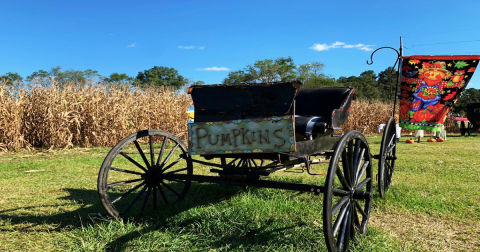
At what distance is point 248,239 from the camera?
9.99 ft

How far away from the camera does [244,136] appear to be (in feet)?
9.38

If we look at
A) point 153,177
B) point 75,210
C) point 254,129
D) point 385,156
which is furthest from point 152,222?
point 385,156

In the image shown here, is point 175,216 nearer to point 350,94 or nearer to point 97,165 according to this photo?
point 350,94

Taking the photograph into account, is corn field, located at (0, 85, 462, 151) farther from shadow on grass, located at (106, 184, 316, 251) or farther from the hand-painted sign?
the hand-painted sign

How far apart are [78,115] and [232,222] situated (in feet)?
32.3

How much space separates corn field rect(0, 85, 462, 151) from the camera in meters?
10.6

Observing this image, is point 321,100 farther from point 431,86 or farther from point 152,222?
point 152,222

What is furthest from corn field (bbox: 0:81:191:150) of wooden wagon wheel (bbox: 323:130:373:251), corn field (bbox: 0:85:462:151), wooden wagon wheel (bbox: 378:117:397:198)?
wooden wagon wheel (bbox: 323:130:373:251)

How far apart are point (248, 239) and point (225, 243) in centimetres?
21

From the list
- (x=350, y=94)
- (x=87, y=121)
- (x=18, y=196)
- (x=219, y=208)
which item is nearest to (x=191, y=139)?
(x=219, y=208)

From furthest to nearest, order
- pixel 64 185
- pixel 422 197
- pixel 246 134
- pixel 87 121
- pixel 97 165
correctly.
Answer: pixel 87 121 < pixel 97 165 < pixel 64 185 < pixel 422 197 < pixel 246 134

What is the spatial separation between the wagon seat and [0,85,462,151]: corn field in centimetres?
893

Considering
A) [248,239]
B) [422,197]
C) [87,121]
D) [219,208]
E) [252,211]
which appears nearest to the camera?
[248,239]

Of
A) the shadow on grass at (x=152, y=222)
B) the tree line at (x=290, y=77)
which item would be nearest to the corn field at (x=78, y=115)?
the shadow on grass at (x=152, y=222)
